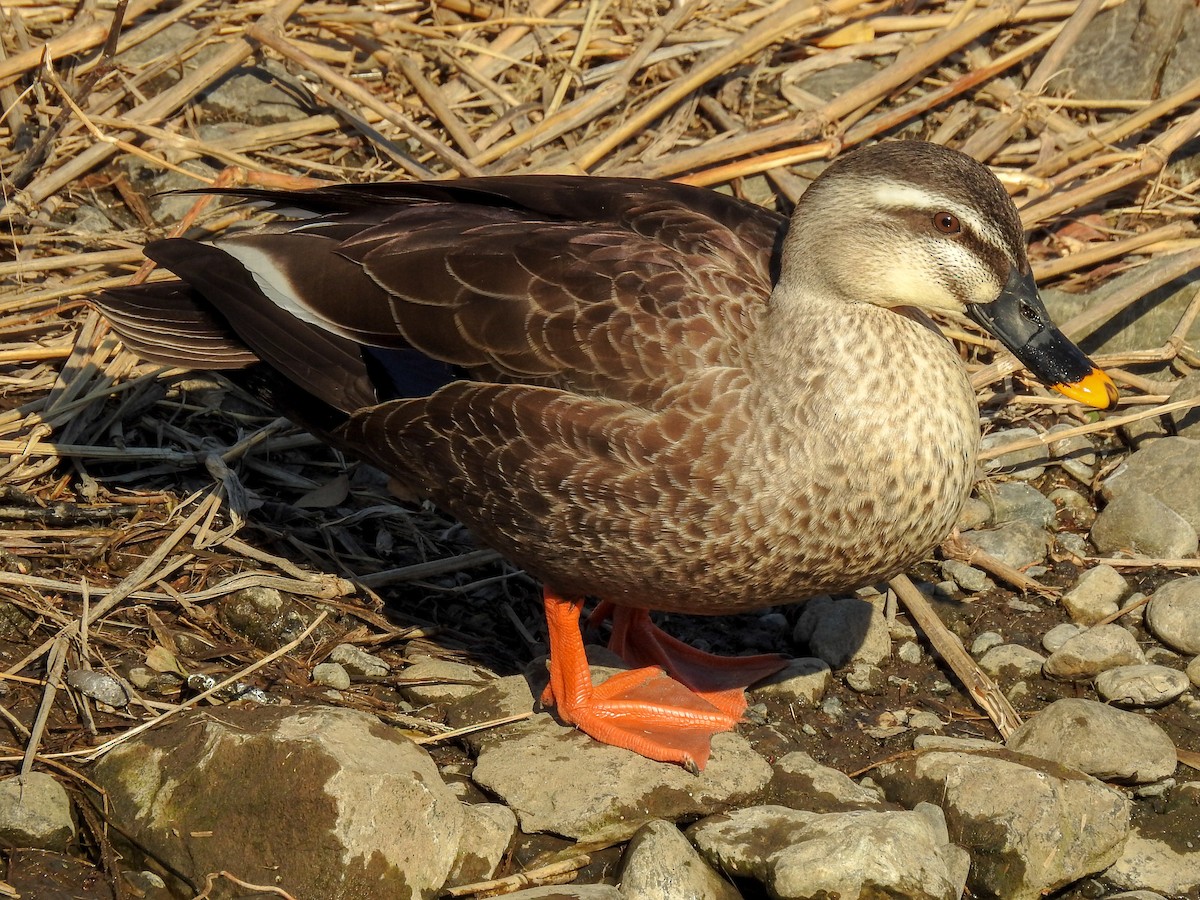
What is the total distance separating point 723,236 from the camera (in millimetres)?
3859

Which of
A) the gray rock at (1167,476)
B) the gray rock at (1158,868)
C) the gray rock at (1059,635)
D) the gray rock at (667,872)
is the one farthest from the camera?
the gray rock at (1167,476)

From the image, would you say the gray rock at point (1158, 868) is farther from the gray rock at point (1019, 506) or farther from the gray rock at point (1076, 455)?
the gray rock at point (1076, 455)

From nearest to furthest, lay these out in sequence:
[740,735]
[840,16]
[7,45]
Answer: [740,735] < [7,45] < [840,16]

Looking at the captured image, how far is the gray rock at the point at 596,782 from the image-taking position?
3666 millimetres

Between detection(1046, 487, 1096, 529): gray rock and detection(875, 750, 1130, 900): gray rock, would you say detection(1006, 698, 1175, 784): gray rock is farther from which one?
detection(1046, 487, 1096, 529): gray rock

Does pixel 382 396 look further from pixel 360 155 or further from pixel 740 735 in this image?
pixel 360 155

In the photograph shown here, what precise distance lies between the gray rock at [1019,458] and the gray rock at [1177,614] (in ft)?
2.46

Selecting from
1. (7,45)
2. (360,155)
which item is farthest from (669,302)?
(7,45)

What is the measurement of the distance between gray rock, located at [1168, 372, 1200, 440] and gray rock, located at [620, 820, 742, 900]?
2576 millimetres

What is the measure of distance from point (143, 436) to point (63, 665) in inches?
47.8

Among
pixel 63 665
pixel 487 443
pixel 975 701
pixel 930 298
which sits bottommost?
pixel 975 701

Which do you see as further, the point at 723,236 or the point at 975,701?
the point at 975,701

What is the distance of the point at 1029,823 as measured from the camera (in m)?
3.60

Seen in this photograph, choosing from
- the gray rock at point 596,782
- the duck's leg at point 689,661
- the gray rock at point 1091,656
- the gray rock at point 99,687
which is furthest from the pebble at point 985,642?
the gray rock at point 99,687
